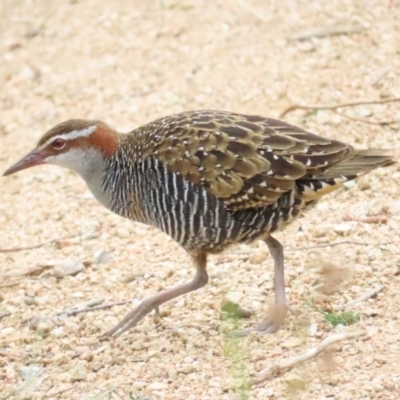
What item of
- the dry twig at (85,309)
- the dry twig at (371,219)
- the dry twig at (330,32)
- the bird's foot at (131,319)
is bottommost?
the dry twig at (85,309)

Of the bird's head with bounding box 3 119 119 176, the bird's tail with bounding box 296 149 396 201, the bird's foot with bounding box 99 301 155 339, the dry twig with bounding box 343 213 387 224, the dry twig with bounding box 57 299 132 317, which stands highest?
the bird's head with bounding box 3 119 119 176

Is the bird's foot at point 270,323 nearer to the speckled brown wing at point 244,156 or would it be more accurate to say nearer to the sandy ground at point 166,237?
the sandy ground at point 166,237

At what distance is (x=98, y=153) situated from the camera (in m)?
6.45

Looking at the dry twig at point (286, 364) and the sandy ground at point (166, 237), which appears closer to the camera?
the dry twig at point (286, 364)

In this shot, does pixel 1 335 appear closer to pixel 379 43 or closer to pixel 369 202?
pixel 369 202

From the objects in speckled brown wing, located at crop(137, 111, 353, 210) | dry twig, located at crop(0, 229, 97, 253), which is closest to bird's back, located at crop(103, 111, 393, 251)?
speckled brown wing, located at crop(137, 111, 353, 210)

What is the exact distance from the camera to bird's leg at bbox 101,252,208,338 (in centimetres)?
620

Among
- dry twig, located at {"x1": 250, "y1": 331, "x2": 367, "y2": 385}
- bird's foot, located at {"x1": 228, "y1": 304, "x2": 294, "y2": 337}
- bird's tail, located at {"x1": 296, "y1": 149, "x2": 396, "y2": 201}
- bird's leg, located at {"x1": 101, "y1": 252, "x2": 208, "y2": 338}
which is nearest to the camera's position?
dry twig, located at {"x1": 250, "y1": 331, "x2": 367, "y2": 385}

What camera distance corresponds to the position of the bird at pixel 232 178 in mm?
5758

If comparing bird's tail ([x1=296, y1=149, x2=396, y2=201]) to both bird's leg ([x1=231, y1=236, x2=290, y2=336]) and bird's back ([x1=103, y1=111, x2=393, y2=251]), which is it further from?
bird's leg ([x1=231, y1=236, x2=290, y2=336])

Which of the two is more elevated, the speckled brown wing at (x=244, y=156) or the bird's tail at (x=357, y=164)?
the speckled brown wing at (x=244, y=156)

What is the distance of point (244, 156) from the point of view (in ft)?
19.0

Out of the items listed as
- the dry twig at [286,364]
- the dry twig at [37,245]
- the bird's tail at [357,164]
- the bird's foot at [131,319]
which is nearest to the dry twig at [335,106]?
the dry twig at [37,245]

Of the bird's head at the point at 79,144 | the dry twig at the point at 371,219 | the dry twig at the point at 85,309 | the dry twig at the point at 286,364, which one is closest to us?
the dry twig at the point at 286,364
